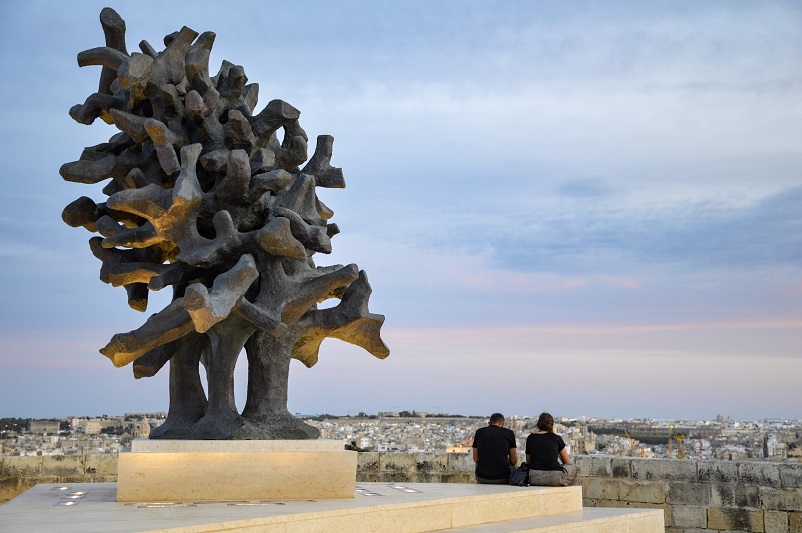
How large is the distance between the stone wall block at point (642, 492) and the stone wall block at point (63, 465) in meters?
5.65

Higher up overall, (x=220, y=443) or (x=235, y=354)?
(x=235, y=354)

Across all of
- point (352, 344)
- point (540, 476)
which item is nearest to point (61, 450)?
point (352, 344)

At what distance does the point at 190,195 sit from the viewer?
17.8ft

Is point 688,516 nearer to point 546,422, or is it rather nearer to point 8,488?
point 546,422

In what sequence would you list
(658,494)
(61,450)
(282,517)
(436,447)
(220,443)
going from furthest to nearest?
1. (436,447)
2. (61,450)
3. (658,494)
4. (220,443)
5. (282,517)

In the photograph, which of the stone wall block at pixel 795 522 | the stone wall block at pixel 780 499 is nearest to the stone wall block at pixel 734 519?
the stone wall block at pixel 780 499

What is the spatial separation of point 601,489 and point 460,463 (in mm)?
1622

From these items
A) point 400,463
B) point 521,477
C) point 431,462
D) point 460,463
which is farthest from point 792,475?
point 400,463

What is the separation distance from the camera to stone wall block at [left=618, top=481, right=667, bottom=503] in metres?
8.21

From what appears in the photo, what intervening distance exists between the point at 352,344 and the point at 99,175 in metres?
2.30

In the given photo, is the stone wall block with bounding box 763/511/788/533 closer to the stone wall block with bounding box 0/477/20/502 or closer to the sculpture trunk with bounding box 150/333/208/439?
the sculpture trunk with bounding box 150/333/208/439

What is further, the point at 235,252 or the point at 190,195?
the point at 235,252

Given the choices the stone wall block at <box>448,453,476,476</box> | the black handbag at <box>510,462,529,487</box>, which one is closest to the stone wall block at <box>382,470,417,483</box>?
the stone wall block at <box>448,453,476,476</box>

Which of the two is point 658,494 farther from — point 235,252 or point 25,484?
point 25,484
